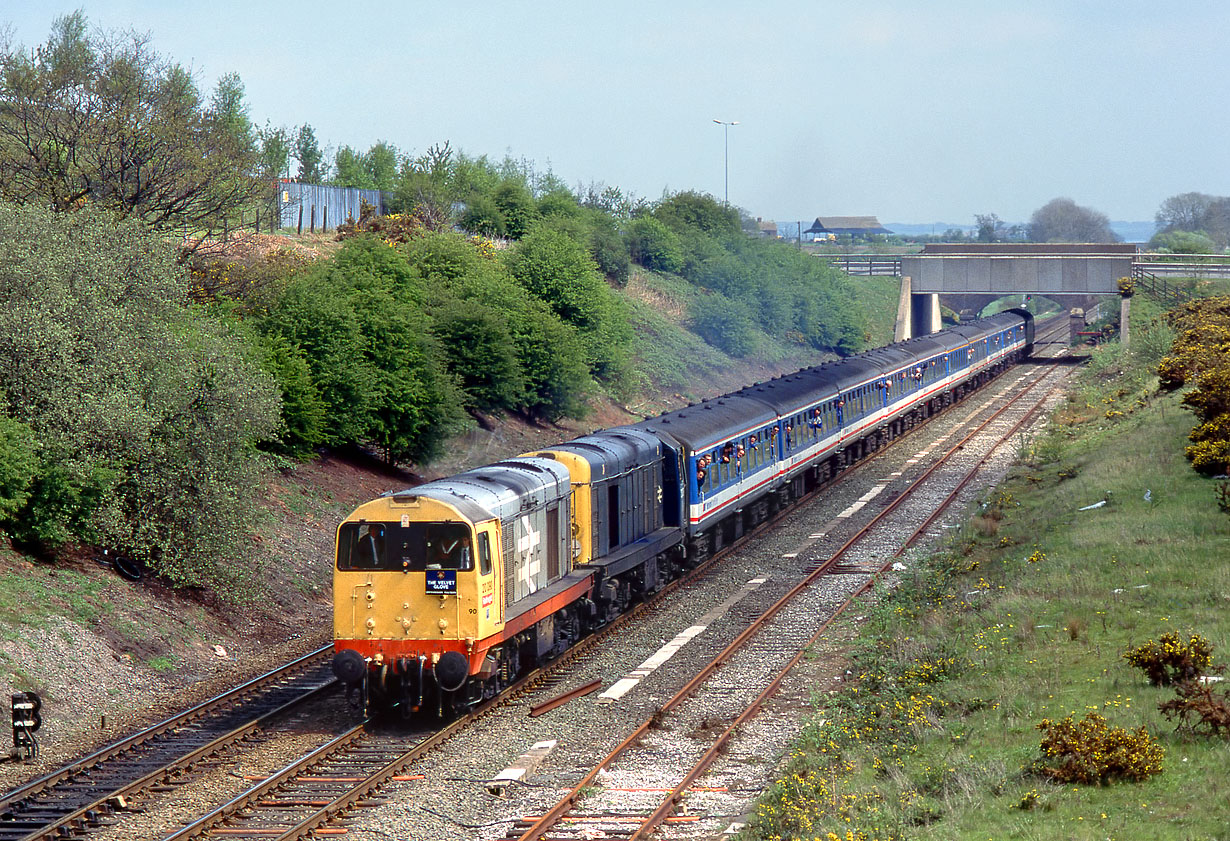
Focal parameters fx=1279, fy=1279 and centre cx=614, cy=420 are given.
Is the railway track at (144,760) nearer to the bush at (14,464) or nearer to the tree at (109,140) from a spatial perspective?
the bush at (14,464)

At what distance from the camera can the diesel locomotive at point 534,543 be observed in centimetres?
1742

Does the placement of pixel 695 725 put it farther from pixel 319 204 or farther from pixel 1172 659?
pixel 319 204

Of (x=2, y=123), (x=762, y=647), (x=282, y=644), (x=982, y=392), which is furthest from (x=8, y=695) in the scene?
(x=982, y=392)

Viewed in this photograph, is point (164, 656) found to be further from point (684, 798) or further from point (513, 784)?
point (684, 798)

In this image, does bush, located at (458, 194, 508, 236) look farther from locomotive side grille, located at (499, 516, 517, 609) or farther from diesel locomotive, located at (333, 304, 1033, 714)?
locomotive side grille, located at (499, 516, 517, 609)

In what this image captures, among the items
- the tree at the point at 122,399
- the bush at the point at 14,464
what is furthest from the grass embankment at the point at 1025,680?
the bush at the point at 14,464

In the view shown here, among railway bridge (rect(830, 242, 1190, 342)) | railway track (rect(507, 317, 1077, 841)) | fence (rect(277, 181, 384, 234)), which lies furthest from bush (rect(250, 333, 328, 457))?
railway bridge (rect(830, 242, 1190, 342))

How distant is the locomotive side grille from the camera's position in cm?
1862

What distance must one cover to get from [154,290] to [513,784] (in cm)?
1444

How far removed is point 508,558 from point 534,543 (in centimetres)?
126

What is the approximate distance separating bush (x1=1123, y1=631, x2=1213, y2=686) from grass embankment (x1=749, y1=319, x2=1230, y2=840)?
19cm

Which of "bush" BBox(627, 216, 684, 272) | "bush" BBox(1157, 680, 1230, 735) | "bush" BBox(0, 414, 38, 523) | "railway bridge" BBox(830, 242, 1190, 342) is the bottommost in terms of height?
"bush" BBox(1157, 680, 1230, 735)

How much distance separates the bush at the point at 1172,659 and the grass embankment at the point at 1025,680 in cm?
19

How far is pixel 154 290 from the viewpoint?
999 inches
